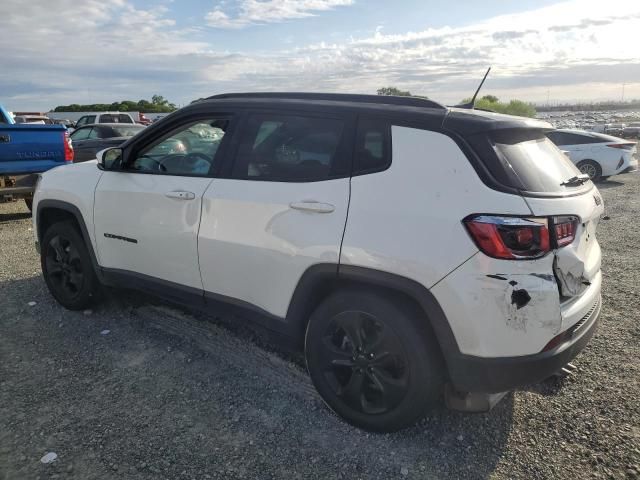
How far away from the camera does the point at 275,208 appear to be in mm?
2848

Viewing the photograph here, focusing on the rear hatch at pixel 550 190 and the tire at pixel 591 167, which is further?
the tire at pixel 591 167

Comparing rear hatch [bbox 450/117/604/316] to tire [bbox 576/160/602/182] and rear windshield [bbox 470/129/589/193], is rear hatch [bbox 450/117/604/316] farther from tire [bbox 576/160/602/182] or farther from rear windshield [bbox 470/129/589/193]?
tire [bbox 576/160/602/182]

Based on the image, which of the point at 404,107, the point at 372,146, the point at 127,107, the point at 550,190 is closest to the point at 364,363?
the point at 372,146

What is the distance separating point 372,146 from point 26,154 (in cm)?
702

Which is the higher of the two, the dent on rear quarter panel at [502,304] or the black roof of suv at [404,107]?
the black roof of suv at [404,107]

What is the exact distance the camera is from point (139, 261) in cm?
368

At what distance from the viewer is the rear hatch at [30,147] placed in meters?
7.40

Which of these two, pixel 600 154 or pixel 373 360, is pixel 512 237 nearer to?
pixel 373 360

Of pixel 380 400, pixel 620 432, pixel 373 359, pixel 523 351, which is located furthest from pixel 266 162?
pixel 620 432

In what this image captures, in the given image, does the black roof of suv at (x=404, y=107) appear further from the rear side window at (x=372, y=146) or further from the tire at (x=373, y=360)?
the tire at (x=373, y=360)

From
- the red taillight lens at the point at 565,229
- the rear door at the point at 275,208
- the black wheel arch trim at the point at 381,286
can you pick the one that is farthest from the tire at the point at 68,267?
the red taillight lens at the point at 565,229

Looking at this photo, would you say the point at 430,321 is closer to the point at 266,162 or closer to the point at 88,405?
the point at 266,162

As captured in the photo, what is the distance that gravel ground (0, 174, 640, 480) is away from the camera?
8.23ft

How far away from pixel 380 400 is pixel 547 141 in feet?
5.82
